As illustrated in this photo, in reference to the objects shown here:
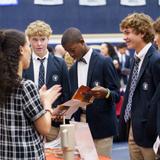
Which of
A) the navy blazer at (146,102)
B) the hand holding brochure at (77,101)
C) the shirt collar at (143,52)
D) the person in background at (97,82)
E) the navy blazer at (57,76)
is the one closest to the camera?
the hand holding brochure at (77,101)

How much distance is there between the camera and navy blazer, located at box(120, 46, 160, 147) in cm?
300

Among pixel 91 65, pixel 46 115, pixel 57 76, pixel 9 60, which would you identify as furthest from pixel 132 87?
pixel 9 60

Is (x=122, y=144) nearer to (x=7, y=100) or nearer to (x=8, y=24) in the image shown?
(x=8, y=24)

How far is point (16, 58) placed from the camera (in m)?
2.18

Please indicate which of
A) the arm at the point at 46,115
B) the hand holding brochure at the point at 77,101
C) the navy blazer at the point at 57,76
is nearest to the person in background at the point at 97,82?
the navy blazer at the point at 57,76

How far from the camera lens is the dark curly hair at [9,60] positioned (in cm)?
215

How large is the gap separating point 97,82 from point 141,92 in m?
0.42

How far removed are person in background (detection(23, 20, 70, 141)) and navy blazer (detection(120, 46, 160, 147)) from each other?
65 centimetres


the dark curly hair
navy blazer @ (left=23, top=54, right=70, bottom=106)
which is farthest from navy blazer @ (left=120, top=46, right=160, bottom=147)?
the dark curly hair

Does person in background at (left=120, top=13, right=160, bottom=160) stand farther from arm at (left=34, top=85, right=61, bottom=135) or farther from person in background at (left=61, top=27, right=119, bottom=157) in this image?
arm at (left=34, top=85, right=61, bottom=135)

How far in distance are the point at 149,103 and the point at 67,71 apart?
2.76ft

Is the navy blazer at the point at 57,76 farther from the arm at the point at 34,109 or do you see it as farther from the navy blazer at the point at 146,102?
the arm at the point at 34,109

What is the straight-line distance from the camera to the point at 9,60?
7.11 feet

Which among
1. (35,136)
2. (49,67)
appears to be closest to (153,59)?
(49,67)
